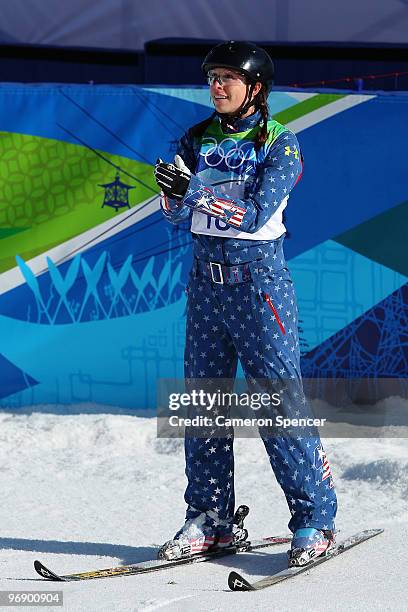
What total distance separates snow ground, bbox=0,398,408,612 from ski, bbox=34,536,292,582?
39mm

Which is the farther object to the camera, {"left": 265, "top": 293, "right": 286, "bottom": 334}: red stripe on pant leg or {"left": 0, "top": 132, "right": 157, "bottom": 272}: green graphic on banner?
{"left": 0, "top": 132, "right": 157, "bottom": 272}: green graphic on banner

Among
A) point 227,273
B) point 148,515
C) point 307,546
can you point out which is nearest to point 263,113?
point 227,273

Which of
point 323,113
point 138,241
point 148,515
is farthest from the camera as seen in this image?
point 138,241

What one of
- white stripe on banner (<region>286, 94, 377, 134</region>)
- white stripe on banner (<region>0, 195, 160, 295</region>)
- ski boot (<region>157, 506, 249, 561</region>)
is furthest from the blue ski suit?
white stripe on banner (<region>0, 195, 160, 295</region>)

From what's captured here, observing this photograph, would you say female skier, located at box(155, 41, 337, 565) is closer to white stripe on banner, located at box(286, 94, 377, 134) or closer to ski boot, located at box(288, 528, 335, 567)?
ski boot, located at box(288, 528, 335, 567)

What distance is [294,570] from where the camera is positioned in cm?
389

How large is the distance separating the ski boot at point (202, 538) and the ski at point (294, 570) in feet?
1.13

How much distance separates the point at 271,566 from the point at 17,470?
5.97ft

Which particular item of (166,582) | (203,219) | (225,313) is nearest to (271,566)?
(166,582)

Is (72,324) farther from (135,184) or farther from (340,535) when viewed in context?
(340,535)

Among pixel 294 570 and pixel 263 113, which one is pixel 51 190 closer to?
pixel 263 113

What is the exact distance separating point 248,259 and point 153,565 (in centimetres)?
108

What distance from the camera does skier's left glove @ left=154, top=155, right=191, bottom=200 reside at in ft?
12.4

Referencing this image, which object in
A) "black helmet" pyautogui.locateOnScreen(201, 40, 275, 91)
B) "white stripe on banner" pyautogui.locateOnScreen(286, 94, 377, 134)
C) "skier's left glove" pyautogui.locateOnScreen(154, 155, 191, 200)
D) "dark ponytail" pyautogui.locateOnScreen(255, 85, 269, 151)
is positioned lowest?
"skier's left glove" pyautogui.locateOnScreen(154, 155, 191, 200)
